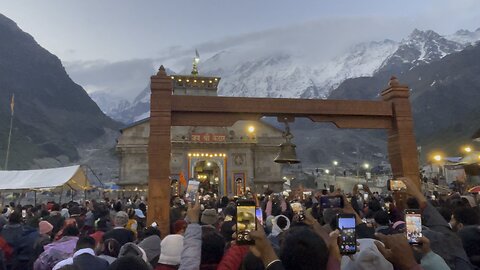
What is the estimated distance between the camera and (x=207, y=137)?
36875mm

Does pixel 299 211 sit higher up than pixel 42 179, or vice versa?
pixel 42 179

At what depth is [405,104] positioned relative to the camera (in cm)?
1020

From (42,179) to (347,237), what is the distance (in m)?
20.9

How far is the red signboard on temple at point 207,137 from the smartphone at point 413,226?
32971 millimetres

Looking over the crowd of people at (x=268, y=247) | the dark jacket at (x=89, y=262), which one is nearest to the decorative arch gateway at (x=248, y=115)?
the crowd of people at (x=268, y=247)

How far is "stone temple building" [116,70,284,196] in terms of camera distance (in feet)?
119

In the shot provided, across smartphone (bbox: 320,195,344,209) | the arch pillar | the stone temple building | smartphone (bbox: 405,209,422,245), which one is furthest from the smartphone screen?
the stone temple building

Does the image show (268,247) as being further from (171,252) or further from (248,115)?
(248,115)

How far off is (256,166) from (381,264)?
34.7m

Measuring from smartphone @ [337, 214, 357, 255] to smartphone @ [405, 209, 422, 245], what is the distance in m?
0.75

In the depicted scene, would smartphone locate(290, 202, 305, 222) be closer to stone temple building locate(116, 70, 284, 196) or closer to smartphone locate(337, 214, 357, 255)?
smartphone locate(337, 214, 357, 255)

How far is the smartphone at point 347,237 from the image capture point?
3.37m

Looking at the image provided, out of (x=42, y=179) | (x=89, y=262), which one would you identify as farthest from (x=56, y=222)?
(x=42, y=179)

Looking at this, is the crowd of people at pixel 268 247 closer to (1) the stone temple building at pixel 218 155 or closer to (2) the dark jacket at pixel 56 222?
(2) the dark jacket at pixel 56 222
